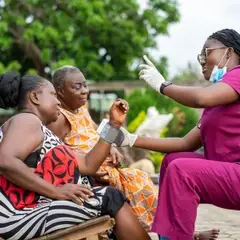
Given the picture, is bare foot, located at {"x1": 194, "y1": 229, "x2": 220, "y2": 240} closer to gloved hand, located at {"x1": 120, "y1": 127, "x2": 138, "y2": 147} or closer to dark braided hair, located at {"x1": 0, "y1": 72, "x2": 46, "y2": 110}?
gloved hand, located at {"x1": 120, "y1": 127, "x2": 138, "y2": 147}

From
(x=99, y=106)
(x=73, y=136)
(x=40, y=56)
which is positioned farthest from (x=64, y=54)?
(x=73, y=136)

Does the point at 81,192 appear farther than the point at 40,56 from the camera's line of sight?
No

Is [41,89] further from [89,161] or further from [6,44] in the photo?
[6,44]

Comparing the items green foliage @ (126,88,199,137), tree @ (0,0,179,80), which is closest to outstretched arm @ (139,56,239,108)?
green foliage @ (126,88,199,137)

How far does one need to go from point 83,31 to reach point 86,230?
2248 cm

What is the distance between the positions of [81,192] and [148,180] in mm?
1360

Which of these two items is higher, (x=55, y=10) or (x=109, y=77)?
(x=55, y=10)

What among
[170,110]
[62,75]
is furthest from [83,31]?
[62,75]

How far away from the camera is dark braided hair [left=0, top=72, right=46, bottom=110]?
4117 mm

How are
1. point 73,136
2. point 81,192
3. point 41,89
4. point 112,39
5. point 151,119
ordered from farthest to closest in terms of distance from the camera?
point 112,39 → point 151,119 → point 73,136 → point 41,89 → point 81,192

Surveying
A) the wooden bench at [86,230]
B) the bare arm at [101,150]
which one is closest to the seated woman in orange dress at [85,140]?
the bare arm at [101,150]

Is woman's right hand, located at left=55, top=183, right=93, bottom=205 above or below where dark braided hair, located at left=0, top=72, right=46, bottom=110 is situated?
below

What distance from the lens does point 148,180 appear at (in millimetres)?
5070

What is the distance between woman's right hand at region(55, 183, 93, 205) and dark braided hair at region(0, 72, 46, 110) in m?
0.64
